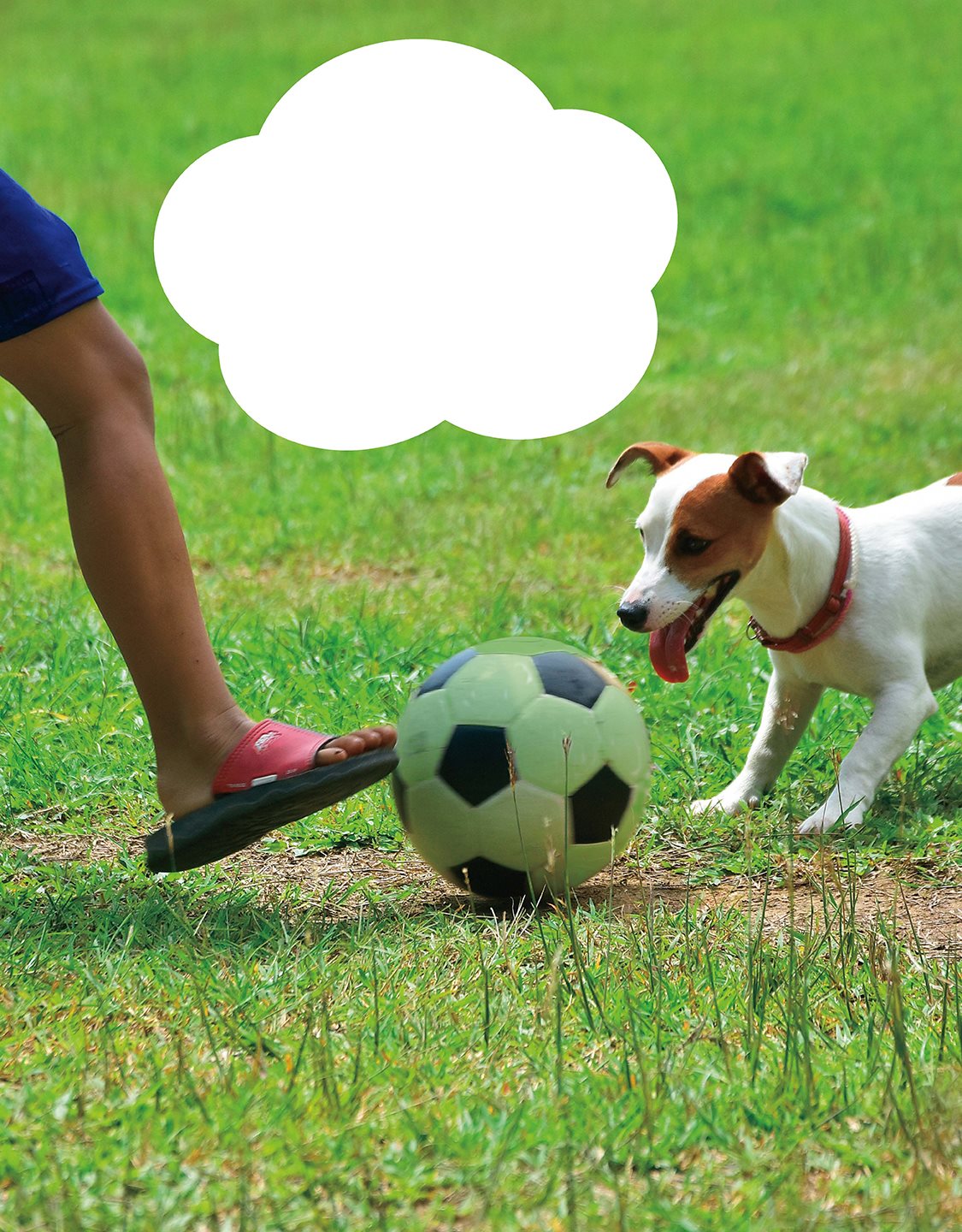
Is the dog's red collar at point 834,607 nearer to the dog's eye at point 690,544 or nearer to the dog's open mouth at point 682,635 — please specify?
the dog's open mouth at point 682,635

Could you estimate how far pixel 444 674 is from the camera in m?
3.48

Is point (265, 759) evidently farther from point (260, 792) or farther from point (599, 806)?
point (599, 806)

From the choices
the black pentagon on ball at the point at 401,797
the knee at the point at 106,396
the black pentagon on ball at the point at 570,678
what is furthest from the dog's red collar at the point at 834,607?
the knee at the point at 106,396

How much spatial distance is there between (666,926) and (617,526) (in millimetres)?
3818

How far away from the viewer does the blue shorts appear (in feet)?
9.91

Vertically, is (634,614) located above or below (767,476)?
below

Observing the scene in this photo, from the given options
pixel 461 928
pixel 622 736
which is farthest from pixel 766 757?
pixel 461 928

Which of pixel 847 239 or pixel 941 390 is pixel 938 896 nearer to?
pixel 941 390

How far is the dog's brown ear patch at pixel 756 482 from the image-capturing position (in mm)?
3551

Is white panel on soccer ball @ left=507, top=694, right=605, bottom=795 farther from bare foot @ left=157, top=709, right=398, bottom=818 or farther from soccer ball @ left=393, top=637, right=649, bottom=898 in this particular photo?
bare foot @ left=157, top=709, right=398, bottom=818

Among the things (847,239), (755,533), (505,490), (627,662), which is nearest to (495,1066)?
(755,533)

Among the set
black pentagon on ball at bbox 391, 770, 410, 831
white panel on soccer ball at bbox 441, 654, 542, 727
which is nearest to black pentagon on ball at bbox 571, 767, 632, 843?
white panel on soccer ball at bbox 441, 654, 542, 727

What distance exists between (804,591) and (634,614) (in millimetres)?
521

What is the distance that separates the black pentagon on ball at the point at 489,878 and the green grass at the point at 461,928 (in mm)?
82
